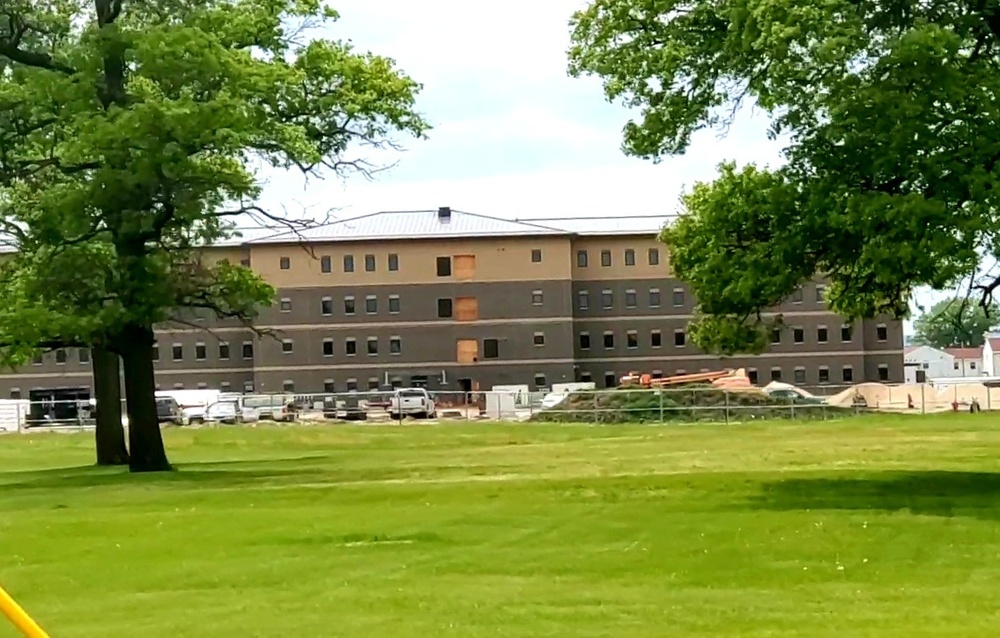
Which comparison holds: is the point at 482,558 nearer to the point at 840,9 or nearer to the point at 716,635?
the point at 716,635

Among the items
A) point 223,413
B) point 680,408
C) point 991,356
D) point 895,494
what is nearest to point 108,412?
point 895,494

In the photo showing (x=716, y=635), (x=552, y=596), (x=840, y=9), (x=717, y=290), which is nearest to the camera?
(x=716, y=635)

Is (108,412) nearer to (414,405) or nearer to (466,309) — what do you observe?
(414,405)

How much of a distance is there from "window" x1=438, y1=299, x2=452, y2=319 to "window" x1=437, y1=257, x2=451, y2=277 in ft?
5.89

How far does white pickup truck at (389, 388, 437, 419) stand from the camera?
8606cm

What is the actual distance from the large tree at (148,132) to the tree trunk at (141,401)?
0.16ft

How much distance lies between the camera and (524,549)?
61.9 ft

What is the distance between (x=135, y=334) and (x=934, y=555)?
80.4 feet

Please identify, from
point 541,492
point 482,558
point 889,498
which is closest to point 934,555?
point 482,558

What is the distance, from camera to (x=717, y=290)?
25.7m

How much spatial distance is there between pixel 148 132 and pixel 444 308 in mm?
76051

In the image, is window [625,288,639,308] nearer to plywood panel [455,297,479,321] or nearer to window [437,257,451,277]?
plywood panel [455,297,479,321]

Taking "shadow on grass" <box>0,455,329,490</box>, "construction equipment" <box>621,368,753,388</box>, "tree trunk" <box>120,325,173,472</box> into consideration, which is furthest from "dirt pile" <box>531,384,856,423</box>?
"tree trunk" <box>120,325,173,472</box>

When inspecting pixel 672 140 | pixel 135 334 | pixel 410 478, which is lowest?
pixel 410 478
